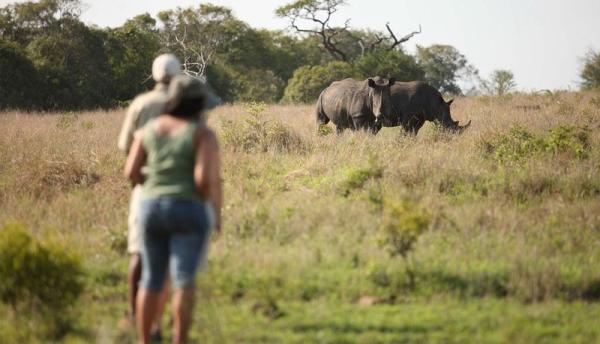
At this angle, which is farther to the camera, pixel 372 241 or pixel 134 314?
pixel 372 241

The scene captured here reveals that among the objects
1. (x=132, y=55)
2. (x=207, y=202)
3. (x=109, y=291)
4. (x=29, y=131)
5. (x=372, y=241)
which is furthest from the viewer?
(x=132, y=55)

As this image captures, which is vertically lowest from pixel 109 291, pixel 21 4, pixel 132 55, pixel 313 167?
pixel 109 291

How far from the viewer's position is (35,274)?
6.20 metres

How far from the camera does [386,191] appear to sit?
10188 millimetres

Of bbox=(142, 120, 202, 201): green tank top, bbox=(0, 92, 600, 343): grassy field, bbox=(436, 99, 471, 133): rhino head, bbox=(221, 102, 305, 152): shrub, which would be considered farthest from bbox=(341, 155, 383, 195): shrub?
bbox=(436, 99, 471, 133): rhino head

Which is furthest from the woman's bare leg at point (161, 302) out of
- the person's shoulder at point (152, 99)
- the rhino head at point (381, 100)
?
the rhino head at point (381, 100)

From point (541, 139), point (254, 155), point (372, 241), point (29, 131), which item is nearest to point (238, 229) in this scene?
point (372, 241)

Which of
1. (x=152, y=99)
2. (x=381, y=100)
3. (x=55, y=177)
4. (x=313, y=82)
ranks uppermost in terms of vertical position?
(x=313, y=82)

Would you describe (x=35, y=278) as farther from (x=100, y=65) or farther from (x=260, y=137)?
Result: (x=100, y=65)

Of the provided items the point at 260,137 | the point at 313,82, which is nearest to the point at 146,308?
the point at 260,137

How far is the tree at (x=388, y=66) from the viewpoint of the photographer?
124 feet

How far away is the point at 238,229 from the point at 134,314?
308 cm

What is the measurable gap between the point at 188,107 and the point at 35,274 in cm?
266

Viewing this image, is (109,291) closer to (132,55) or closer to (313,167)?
(313,167)
